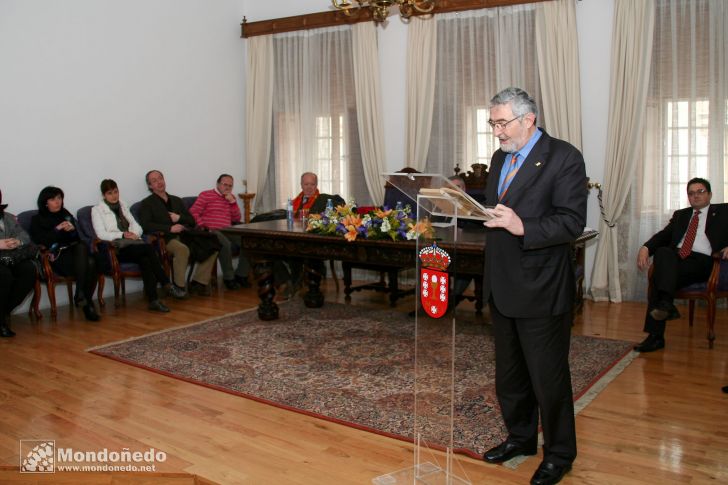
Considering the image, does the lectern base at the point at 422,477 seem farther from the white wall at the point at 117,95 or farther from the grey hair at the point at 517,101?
the white wall at the point at 117,95

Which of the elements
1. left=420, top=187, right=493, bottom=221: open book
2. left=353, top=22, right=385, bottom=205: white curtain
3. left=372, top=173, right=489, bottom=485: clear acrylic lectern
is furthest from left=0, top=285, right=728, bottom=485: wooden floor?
left=353, top=22, right=385, bottom=205: white curtain

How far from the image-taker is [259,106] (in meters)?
8.47

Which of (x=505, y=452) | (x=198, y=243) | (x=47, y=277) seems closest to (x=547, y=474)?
(x=505, y=452)

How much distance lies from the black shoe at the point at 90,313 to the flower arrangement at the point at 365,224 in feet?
6.85

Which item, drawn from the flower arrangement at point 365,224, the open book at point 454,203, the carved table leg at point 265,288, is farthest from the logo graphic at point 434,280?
the carved table leg at point 265,288

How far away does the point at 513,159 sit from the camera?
9.25 feet

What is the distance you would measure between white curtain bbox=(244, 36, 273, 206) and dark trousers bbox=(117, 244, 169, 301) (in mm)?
2354

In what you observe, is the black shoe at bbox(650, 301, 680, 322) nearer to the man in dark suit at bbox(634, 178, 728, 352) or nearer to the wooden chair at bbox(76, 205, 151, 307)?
the man in dark suit at bbox(634, 178, 728, 352)

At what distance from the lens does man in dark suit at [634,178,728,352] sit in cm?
486

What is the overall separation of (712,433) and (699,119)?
3475 mm

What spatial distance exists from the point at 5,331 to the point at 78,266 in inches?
32.8

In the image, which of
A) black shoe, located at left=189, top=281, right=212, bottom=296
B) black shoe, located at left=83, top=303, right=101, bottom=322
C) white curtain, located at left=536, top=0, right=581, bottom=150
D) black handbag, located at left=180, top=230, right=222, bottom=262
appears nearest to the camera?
black shoe, located at left=83, top=303, right=101, bottom=322

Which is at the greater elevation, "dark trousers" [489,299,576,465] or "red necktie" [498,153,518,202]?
"red necktie" [498,153,518,202]

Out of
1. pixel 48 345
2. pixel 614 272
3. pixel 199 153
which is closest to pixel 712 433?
pixel 614 272
